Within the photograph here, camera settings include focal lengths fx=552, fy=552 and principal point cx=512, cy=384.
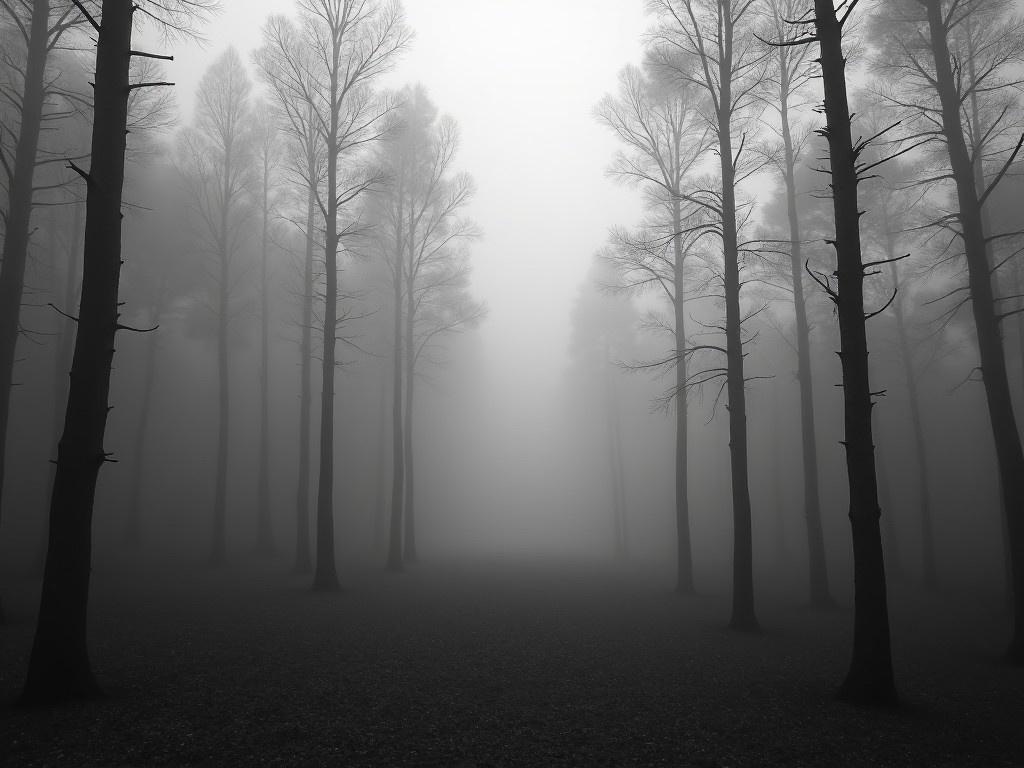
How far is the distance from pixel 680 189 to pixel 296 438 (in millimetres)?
25884

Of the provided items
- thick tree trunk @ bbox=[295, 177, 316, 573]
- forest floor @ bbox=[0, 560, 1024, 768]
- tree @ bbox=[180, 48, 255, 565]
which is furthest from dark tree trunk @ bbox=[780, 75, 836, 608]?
tree @ bbox=[180, 48, 255, 565]

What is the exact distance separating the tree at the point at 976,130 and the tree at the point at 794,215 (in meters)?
2.48

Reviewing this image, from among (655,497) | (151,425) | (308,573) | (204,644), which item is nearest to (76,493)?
(204,644)

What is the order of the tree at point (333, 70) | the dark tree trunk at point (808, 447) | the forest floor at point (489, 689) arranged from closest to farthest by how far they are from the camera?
the forest floor at point (489, 689), the dark tree trunk at point (808, 447), the tree at point (333, 70)

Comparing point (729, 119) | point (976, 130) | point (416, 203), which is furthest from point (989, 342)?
point (416, 203)

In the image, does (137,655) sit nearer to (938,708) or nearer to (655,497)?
(938,708)

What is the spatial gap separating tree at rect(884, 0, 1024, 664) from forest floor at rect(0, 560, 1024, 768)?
2.66 meters

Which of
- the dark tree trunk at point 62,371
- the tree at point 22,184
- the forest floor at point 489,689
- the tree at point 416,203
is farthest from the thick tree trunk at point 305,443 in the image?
the dark tree trunk at point 62,371

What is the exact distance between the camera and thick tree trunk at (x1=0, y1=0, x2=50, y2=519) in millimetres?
9000

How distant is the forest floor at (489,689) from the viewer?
4.18 meters

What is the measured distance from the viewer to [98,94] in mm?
5688

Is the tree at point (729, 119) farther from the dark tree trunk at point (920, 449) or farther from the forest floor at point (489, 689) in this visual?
the dark tree trunk at point (920, 449)

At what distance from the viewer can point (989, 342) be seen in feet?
27.1

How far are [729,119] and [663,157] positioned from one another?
351cm
